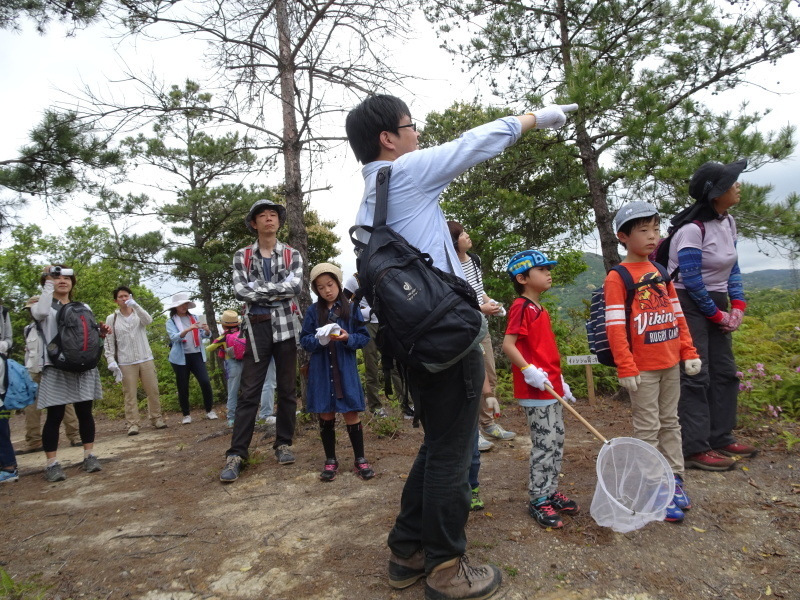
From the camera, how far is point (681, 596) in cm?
217

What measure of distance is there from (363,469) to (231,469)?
1060mm

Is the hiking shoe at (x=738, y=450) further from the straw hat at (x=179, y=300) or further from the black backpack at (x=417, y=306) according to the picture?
the straw hat at (x=179, y=300)

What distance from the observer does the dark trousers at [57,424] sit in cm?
477

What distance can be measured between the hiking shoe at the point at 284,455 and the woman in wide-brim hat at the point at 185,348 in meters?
3.80

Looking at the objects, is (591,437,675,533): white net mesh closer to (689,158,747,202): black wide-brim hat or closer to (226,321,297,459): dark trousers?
(689,158,747,202): black wide-brim hat

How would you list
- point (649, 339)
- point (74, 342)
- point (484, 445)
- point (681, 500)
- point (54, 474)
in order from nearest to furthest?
point (681, 500) → point (649, 339) → point (484, 445) → point (54, 474) → point (74, 342)

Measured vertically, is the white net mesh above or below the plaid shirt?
below

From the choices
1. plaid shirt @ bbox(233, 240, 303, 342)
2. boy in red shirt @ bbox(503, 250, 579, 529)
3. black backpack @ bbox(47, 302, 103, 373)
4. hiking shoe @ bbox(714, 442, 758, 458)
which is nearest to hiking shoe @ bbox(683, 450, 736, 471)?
hiking shoe @ bbox(714, 442, 758, 458)

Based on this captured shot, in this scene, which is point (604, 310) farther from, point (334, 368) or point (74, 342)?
point (74, 342)

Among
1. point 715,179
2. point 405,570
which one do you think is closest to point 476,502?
point 405,570

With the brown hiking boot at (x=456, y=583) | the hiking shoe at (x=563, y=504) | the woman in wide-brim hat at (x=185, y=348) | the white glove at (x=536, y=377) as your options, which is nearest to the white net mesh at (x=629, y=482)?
the hiking shoe at (x=563, y=504)

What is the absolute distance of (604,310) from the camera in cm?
318

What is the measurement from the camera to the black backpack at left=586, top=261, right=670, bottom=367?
309 cm

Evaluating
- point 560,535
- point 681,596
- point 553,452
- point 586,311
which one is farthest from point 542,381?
point 586,311
